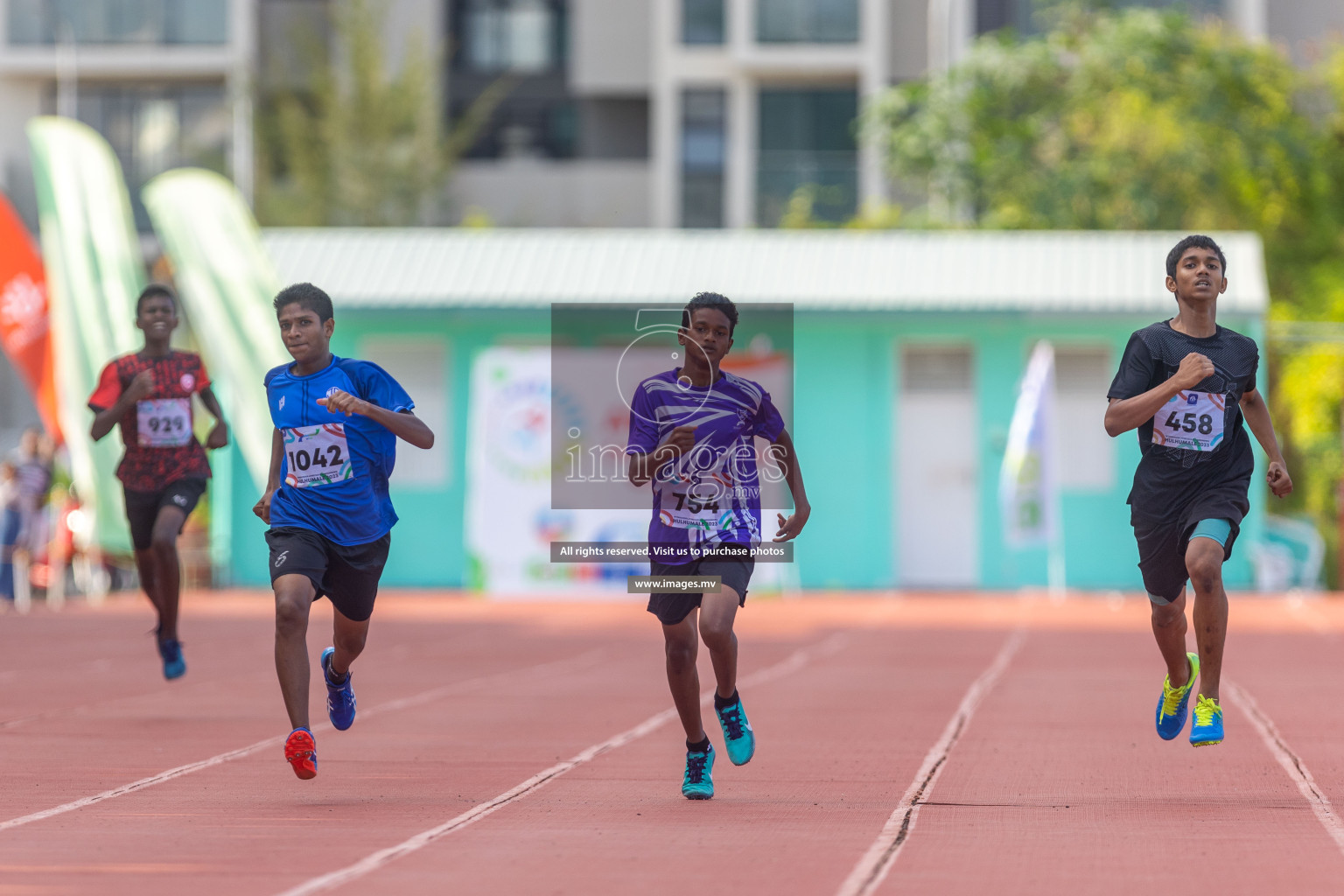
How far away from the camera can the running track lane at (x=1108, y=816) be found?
5.80 m

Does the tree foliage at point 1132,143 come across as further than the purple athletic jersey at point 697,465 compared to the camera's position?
Yes

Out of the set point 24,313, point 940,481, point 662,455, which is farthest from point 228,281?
point 662,455

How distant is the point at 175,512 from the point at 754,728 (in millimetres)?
3348

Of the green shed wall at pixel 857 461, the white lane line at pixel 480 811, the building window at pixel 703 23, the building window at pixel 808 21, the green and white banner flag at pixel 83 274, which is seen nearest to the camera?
the white lane line at pixel 480 811

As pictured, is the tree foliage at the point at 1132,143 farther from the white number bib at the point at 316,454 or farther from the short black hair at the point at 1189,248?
the white number bib at the point at 316,454

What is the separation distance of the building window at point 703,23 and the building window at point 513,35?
18.5ft

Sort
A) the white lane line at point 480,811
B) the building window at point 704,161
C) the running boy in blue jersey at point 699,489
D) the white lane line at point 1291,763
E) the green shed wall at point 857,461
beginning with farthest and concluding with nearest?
the building window at point 704,161 < the green shed wall at point 857,461 < the running boy in blue jersey at point 699,489 < the white lane line at point 1291,763 < the white lane line at point 480,811

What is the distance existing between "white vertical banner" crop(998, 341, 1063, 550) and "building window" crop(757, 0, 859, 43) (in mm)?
19618

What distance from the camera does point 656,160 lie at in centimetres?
4194

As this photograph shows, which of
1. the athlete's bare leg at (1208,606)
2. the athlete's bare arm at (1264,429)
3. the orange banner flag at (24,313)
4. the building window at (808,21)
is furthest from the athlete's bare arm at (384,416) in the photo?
the building window at (808,21)

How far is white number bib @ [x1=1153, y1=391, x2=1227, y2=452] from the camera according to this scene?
7.62 m

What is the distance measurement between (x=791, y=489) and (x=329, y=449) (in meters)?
1.83

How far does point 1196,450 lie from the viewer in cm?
770

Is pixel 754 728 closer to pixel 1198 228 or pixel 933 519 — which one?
pixel 933 519
